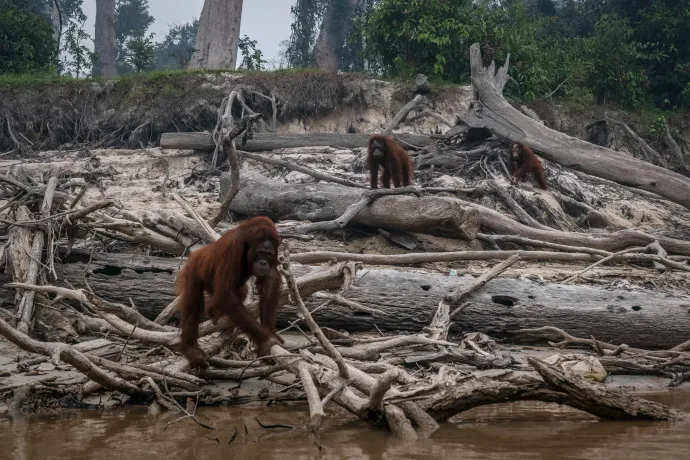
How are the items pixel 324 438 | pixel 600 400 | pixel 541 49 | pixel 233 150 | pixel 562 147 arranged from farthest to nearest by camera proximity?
pixel 541 49 < pixel 562 147 < pixel 233 150 < pixel 600 400 < pixel 324 438

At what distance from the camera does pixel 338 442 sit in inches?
193

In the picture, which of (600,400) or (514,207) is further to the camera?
(514,207)

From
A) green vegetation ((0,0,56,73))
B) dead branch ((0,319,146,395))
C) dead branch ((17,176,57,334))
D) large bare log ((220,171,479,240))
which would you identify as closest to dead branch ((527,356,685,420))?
dead branch ((0,319,146,395))

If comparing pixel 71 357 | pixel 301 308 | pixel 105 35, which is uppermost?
pixel 105 35

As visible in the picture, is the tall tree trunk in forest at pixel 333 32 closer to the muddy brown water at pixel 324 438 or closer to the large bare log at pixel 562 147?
the large bare log at pixel 562 147

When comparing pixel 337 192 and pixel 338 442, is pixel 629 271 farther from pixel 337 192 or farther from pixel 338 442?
pixel 338 442

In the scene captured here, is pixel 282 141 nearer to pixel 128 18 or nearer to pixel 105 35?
pixel 105 35

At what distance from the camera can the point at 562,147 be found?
Result: 12375 millimetres

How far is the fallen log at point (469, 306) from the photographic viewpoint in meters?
7.71

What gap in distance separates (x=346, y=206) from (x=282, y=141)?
405 cm

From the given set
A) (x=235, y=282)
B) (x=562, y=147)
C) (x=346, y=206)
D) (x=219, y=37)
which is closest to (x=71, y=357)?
(x=235, y=282)

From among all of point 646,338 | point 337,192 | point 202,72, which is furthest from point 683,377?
point 202,72

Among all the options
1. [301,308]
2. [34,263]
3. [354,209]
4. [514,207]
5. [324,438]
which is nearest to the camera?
[301,308]

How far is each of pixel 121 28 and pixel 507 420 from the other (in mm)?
39557
